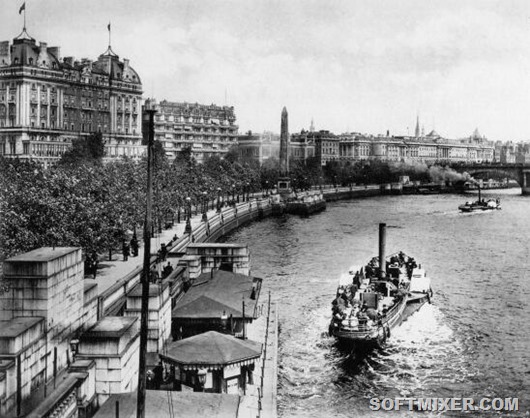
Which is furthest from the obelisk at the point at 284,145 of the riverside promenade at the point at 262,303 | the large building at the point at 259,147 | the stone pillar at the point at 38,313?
the stone pillar at the point at 38,313

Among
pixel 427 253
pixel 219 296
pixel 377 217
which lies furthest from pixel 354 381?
pixel 377 217

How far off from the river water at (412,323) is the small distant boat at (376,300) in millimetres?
671

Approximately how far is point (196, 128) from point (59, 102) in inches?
2292

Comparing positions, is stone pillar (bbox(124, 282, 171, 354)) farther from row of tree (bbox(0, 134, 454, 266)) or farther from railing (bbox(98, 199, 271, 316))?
row of tree (bbox(0, 134, 454, 266))

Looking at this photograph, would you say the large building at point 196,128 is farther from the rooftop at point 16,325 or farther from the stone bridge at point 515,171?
the rooftop at point 16,325

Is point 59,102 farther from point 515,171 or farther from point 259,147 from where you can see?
point 515,171

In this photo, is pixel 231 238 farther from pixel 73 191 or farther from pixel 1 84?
pixel 1 84

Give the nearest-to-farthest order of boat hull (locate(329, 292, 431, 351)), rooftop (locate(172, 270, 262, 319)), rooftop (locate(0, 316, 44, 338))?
rooftop (locate(0, 316, 44, 338)) < rooftop (locate(172, 270, 262, 319)) < boat hull (locate(329, 292, 431, 351))

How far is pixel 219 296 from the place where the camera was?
81.9ft

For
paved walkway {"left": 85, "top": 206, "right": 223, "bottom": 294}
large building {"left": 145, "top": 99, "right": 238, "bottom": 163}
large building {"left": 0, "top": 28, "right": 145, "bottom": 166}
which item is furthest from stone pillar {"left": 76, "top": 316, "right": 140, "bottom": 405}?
large building {"left": 145, "top": 99, "right": 238, "bottom": 163}

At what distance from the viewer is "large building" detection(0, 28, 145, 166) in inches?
3497

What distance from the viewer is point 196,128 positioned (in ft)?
506

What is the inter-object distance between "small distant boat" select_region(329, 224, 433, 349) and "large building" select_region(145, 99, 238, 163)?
103 m

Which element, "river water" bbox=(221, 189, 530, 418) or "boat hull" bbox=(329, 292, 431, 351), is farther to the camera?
"boat hull" bbox=(329, 292, 431, 351)
